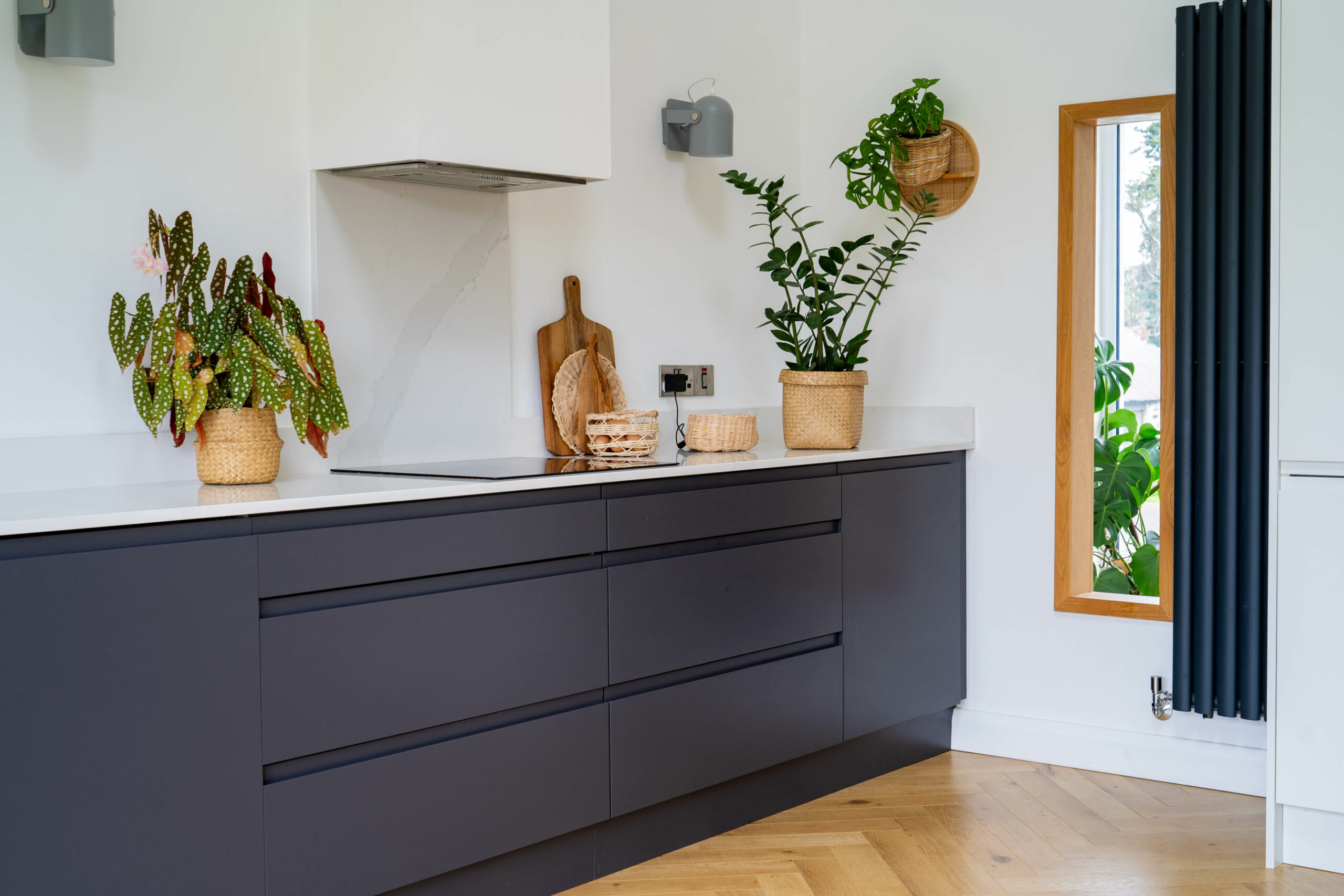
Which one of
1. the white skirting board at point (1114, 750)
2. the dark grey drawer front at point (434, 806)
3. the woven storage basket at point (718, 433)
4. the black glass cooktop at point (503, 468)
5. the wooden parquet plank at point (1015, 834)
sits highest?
the woven storage basket at point (718, 433)

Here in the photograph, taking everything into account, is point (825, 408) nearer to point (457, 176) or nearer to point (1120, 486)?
point (457, 176)

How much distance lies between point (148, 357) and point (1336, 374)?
2.44m

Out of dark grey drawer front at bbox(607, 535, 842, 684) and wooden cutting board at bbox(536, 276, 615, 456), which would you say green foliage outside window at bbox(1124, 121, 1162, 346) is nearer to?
dark grey drawer front at bbox(607, 535, 842, 684)

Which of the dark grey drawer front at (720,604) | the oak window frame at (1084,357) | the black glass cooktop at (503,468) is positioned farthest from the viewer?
the oak window frame at (1084,357)

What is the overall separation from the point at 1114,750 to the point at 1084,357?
1123 millimetres

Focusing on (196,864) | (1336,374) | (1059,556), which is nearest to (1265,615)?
(1059,556)

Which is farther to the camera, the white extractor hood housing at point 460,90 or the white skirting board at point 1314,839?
the white skirting board at point 1314,839

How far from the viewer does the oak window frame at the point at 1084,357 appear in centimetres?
316

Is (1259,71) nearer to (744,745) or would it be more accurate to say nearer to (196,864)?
(744,745)

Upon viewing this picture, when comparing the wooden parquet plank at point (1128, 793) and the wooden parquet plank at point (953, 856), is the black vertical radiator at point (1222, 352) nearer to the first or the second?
the wooden parquet plank at point (1128, 793)

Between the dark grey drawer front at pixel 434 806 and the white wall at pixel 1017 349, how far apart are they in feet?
5.12

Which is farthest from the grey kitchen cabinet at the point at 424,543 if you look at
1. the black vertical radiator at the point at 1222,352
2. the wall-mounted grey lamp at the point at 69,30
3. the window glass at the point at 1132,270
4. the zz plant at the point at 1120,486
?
the window glass at the point at 1132,270

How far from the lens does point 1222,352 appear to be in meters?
2.99

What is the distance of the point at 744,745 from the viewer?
275 cm
